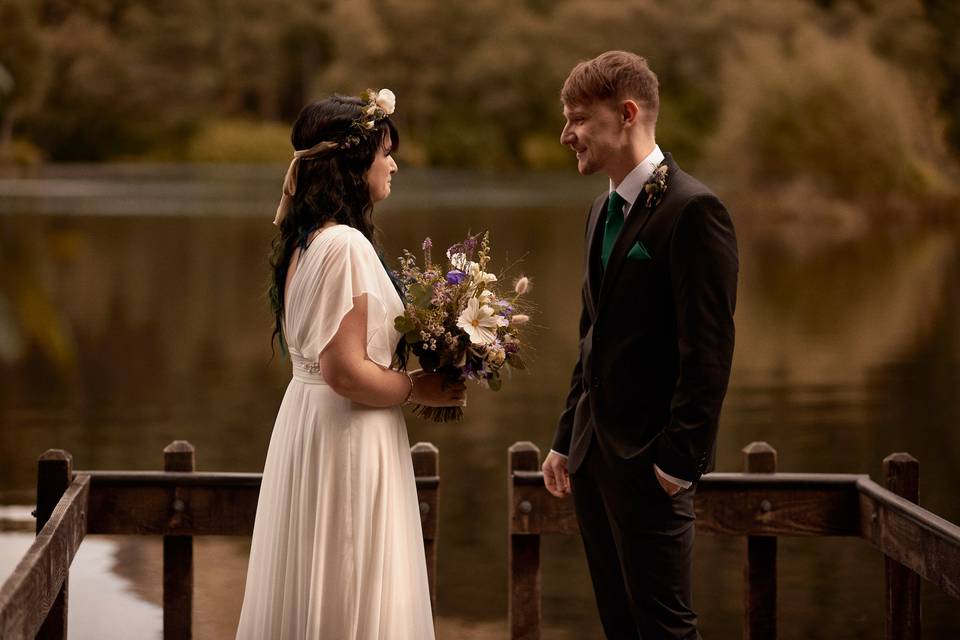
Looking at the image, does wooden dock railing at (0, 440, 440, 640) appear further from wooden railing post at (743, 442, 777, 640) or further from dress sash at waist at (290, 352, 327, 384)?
wooden railing post at (743, 442, 777, 640)

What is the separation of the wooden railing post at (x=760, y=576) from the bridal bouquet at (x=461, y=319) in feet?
2.95

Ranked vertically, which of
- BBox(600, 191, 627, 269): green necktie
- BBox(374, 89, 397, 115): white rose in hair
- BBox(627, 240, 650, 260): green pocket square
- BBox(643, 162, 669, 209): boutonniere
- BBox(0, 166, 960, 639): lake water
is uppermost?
BBox(374, 89, 397, 115): white rose in hair

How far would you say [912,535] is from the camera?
3.19 m

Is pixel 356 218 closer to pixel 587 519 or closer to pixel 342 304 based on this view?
pixel 342 304

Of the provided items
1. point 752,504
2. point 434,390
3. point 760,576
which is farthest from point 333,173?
point 760,576

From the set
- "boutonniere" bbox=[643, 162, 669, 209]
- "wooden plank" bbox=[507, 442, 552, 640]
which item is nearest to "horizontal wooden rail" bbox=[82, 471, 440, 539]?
"wooden plank" bbox=[507, 442, 552, 640]

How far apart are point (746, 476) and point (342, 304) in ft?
4.25

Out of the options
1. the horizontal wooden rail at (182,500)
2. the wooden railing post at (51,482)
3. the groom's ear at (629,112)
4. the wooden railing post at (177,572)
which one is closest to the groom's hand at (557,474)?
the horizontal wooden rail at (182,500)

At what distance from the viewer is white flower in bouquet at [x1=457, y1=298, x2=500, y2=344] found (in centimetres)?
290

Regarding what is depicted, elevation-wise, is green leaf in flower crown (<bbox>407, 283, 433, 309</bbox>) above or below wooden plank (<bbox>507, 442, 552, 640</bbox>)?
above

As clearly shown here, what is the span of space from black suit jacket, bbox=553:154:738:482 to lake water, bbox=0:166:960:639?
89cm

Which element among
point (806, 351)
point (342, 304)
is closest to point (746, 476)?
point (342, 304)

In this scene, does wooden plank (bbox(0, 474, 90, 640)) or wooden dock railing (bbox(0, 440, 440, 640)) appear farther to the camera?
wooden dock railing (bbox(0, 440, 440, 640))

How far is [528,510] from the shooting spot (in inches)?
141
